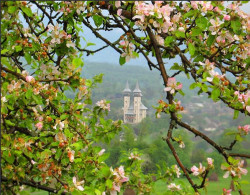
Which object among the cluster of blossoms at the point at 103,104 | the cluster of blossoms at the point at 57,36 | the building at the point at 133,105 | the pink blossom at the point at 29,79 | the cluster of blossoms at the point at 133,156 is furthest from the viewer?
the building at the point at 133,105

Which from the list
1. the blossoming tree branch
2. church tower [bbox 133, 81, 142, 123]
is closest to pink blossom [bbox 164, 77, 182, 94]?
the blossoming tree branch

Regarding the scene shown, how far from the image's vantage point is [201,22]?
1398 mm

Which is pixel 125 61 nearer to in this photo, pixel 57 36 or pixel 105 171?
pixel 57 36

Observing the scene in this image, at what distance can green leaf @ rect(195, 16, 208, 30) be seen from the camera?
1.39 metres

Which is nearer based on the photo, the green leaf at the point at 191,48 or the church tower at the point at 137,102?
the green leaf at the point at 191,48

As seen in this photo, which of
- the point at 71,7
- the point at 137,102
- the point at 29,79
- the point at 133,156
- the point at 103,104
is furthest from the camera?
the point at 137,102

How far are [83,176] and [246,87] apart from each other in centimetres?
88

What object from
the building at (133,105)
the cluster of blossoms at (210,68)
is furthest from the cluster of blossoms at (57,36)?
the building at (133,105)

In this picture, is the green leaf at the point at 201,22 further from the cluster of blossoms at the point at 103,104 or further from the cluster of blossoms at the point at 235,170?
the cluster of blossoms at the point at 103,104

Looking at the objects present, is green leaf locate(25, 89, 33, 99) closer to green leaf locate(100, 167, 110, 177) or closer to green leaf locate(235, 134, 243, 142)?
green leaf locate(100, 167, 110, 177)

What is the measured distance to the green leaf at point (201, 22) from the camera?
139 cm

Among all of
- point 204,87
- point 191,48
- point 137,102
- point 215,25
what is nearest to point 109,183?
point 204,87

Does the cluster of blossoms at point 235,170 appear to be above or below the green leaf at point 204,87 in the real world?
below

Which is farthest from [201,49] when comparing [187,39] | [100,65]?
[100,65]
